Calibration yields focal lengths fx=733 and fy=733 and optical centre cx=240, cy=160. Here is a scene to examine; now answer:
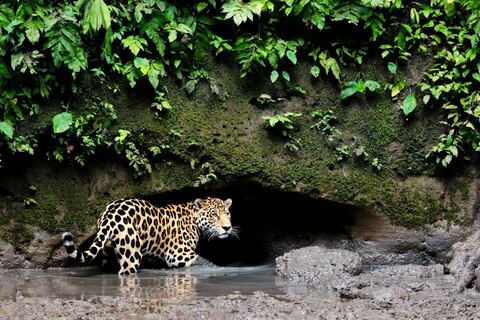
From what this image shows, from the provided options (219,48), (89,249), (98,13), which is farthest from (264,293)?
(219,48)

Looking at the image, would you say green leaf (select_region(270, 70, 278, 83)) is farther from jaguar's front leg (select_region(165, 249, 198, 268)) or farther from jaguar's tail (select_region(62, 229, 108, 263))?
jaguar's tail (select_region(62, 229, 108, 263))

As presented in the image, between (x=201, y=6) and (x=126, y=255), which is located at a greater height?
(x=201, y=6)

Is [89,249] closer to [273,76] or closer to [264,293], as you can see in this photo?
[264,293]

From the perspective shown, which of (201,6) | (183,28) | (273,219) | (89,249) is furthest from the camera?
(273,219)

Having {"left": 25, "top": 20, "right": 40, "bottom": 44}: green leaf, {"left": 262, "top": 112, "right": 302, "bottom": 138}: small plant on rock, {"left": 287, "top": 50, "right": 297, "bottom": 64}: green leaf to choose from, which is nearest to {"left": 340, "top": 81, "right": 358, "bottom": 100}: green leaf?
{"left": 262, "top": 112, "right": 302, "bottom": 138}: small plant on rock

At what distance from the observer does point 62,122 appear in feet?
31.7

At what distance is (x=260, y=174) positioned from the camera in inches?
413

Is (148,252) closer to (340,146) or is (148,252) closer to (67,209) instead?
(67,209)

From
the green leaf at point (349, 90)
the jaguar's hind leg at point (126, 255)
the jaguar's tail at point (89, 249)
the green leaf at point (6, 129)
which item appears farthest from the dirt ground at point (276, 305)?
the green leaf at point (349, 90)

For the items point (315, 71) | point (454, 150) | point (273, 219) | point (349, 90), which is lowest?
point (273, 219)

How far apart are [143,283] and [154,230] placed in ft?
5.80

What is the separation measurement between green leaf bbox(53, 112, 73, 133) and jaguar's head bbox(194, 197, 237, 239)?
2.46m

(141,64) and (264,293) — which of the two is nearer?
(264,293)

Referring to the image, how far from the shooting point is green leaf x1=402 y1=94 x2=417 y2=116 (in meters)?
10.5
